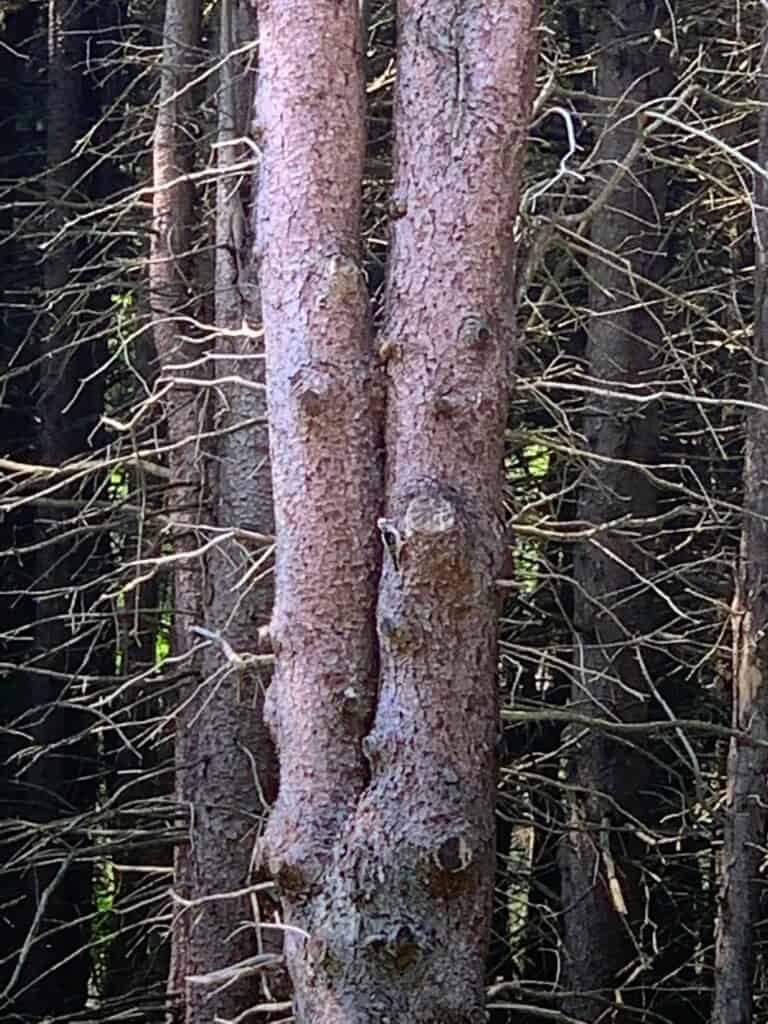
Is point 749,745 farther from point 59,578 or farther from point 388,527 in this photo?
point 59,578

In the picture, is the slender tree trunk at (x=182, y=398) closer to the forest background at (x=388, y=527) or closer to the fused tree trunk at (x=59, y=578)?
the forest background at (x=388, y=527)

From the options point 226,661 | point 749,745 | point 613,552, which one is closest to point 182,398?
point 226,661

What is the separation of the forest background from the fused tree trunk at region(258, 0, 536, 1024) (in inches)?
1.5

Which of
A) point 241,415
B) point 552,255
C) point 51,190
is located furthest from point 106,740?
point 241,415

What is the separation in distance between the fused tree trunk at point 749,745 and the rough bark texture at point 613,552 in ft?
3.33

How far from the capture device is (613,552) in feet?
23.7

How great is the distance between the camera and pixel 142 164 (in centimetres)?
1040

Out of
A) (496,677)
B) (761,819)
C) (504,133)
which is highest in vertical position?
(504,133)

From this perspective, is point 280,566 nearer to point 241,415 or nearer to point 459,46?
point 459,46

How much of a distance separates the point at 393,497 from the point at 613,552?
3.92 metres

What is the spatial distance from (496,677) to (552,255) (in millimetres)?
5695

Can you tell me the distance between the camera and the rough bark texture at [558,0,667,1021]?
7.58 metres

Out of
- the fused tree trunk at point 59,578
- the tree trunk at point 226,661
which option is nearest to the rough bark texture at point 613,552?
the tree trunk at point 226,661

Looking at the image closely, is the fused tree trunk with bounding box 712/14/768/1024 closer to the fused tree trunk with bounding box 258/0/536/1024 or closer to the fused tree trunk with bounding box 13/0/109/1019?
the fused tree trunk with bounding box 258/0/536/1024
